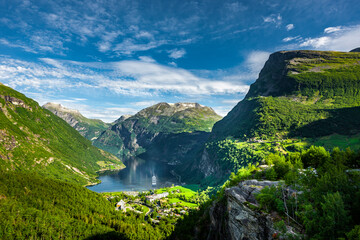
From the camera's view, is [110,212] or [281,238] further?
[110,212]

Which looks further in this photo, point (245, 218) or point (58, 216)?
point (58, 216)

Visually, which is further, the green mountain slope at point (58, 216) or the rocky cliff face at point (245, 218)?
the green mountain slope at point (58, 216)

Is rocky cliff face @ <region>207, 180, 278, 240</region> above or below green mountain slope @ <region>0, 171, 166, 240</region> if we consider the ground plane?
above

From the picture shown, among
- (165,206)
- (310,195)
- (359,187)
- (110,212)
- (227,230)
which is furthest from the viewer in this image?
(165,206)

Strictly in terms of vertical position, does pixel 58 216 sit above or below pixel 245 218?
below

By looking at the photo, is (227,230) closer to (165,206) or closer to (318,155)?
(318,155)

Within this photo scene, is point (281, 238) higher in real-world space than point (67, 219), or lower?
higher

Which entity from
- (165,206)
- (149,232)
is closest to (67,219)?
(149,232)

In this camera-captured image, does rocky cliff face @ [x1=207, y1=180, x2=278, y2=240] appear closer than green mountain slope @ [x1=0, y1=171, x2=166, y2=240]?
Yes
